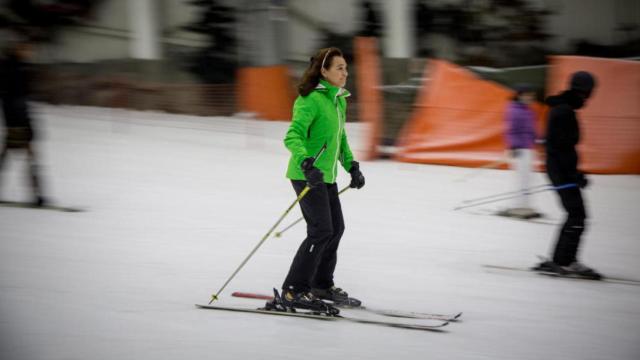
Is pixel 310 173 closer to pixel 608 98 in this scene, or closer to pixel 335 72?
pixel 335 72

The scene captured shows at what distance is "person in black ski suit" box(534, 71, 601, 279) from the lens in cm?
624

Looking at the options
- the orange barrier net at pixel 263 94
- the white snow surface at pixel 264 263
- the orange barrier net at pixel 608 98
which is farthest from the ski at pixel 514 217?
the orange barrier net at pixel 263 94

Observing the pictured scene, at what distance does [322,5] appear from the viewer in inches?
695

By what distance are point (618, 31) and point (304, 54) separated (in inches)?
267

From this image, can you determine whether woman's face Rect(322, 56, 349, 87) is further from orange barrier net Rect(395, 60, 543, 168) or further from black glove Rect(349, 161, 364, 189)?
orange barrier net Rect(395, 60, 543, 168)

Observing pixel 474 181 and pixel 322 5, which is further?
pixel 322 5

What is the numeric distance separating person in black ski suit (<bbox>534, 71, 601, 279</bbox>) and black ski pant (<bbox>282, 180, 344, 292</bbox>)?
2144 millimetres

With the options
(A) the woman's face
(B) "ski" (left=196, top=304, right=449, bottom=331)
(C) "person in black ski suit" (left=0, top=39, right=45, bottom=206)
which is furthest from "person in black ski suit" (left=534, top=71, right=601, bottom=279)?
(C) "person in black ski suit" (left=0, top=39, right=45, bottom=206)

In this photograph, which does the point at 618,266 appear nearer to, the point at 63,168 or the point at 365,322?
the point at 365,322

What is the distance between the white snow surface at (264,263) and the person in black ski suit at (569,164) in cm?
24

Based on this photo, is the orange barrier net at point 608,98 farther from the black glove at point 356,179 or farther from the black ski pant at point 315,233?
the black ski pant at point 315,233

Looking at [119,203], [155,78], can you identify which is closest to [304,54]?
[155,78]

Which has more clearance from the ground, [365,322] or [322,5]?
[322,5]

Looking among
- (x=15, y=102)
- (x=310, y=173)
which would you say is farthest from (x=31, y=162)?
(x=310, y=173)
